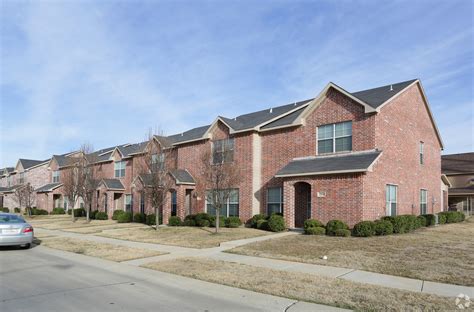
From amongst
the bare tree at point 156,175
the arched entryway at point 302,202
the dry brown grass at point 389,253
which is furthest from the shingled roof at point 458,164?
the bare tree at point 156,175

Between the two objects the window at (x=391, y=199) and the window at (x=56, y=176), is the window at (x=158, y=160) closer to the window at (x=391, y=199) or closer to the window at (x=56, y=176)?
the window at (x=391, y=199)

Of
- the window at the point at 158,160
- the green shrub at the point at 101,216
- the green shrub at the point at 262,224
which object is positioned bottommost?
the green shrub at the point at 101,216

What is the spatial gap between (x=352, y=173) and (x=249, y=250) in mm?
7204

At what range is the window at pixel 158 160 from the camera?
23.1 metres

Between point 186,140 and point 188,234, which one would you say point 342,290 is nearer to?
point 188,234

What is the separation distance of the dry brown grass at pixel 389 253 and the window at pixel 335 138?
598 cm

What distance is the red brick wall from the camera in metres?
19.2

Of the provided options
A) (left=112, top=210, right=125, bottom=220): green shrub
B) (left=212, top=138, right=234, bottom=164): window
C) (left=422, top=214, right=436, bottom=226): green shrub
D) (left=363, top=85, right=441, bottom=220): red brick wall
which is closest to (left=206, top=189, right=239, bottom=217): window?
(left=212, top=138, right=234, bottom=164): window

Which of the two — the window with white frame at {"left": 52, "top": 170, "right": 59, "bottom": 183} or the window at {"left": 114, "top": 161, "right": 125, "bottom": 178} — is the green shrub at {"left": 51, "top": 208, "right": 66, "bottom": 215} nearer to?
the window with white frame at {"left": 52, "top": 170, "right": 59, "bottom": 183}

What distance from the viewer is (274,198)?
926 inches

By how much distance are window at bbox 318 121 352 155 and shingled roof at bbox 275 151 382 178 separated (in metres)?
0.51

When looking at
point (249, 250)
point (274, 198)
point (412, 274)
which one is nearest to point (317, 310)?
point (412, 274)

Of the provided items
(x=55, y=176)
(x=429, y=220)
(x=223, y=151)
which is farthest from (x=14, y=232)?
(x=55, y=176)

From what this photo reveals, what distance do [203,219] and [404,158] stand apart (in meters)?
13.0
